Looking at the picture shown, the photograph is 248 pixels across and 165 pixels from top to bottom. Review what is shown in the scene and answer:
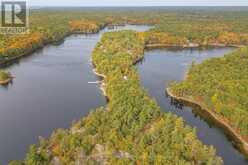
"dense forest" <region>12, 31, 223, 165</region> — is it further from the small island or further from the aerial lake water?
the small island

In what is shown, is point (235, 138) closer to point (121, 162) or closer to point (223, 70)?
point (121, 162)

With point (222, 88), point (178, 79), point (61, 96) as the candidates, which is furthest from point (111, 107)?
point (178, 79)

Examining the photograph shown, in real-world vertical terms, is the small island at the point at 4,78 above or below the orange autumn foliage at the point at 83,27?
below

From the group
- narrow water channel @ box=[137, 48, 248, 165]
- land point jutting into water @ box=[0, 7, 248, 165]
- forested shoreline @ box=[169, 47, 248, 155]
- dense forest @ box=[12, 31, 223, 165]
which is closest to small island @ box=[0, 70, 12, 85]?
land point jutting into water @ box=[0, 7, 248, 165]

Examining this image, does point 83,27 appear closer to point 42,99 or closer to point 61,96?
point 61,96

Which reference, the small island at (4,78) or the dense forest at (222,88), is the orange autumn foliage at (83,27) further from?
the dense forest at (222,88)

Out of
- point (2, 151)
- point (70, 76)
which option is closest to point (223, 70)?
point (70, 76)

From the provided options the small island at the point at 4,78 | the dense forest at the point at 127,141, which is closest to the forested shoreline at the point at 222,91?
the dense forest at the point at 127,141
